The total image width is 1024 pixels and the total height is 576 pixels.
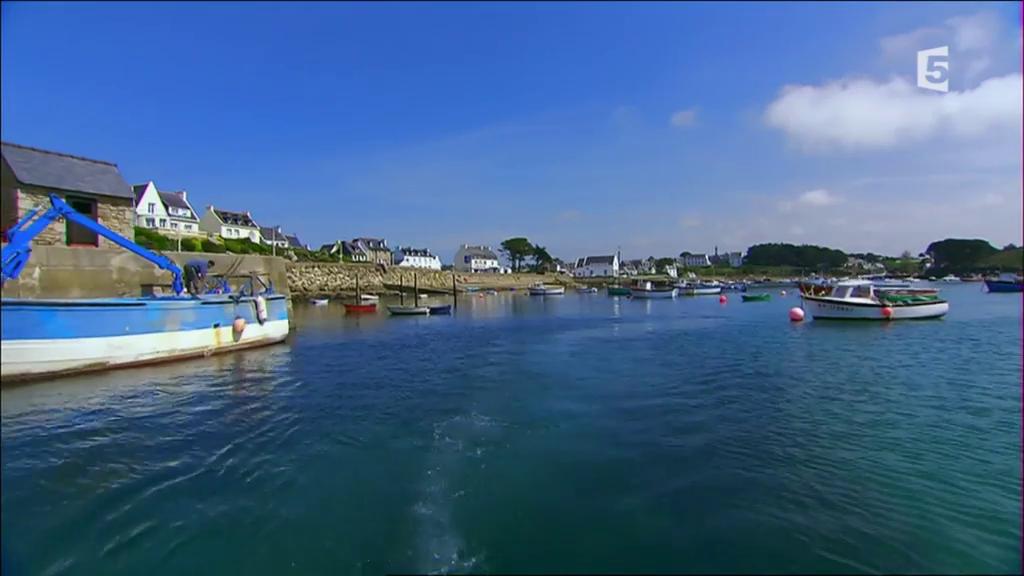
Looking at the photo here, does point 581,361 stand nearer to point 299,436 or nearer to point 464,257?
point 299,436

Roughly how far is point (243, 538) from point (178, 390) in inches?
335

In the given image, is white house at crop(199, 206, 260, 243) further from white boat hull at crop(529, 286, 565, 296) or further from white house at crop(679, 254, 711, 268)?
white house at crop(679, 254, 711, 268)

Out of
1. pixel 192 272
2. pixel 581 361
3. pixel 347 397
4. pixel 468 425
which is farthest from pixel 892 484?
pixel 192 272

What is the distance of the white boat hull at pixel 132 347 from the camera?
228 inches

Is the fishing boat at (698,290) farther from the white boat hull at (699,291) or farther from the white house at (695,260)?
the white house at (695,260)

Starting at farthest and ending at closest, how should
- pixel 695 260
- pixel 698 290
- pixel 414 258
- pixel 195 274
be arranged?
pixel 695 260, pixel 414 258, pixel 698 290, pixel 195 274

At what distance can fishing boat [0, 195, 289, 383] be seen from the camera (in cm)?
688

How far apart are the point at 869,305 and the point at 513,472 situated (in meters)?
32.5

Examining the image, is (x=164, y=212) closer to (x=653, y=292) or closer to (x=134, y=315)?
(x=134, y=315)

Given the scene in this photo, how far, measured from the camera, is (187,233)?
55.6 metres

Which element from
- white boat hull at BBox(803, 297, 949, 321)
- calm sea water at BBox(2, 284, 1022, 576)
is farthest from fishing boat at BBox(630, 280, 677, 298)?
calm sea water at BBox(2, 284, 1022, 576)

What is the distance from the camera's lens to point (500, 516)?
216 inches

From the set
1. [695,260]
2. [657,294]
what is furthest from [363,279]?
[695,260]

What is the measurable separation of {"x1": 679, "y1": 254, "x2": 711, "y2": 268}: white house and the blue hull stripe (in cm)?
18388
